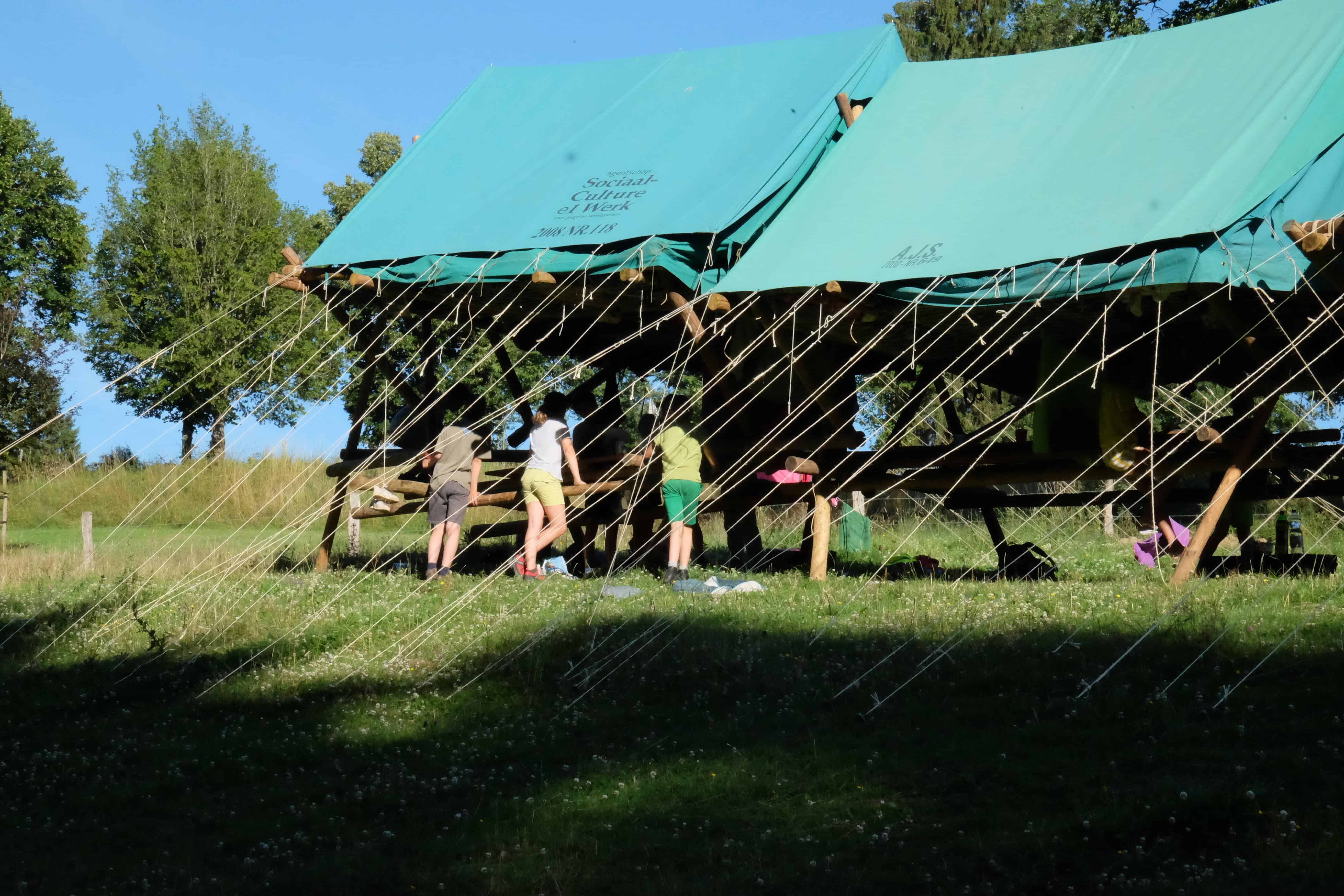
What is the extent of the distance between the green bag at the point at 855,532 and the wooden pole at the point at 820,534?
564 cm

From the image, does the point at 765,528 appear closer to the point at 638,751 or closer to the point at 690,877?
the point at 638,751

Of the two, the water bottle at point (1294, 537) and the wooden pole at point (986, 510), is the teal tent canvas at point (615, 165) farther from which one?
the water bottle at point (1294, 537)

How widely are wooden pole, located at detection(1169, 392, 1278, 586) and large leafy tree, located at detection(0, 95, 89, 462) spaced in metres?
22.8

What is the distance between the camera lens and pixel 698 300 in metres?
9.02

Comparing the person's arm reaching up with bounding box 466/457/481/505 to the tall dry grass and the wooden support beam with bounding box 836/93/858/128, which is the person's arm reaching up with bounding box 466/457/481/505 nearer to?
the wooden support beam with bounding box 836/93/858/128

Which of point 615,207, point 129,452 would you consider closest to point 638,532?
point 615,207

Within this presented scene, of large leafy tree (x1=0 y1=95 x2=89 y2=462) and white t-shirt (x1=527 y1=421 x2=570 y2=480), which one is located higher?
large leafy tree (x1=0 y1=95 x2=89 y2=462)

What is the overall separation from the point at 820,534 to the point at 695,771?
444 centimetres

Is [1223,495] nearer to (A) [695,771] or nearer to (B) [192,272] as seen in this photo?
(A) [695,771]

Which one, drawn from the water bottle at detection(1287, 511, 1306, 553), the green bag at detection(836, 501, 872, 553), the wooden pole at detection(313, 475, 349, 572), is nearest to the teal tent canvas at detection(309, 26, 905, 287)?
the wooden pole at detection(313, 475, 349, 572)

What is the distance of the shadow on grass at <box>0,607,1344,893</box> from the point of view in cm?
450

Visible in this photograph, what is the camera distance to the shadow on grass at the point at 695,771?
4.50 m

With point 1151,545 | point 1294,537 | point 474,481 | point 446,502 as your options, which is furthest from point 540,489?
point 1294,537

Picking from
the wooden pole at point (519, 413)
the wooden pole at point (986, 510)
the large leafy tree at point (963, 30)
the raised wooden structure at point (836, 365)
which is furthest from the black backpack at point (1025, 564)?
the large leafy tree at point (963, 30)
